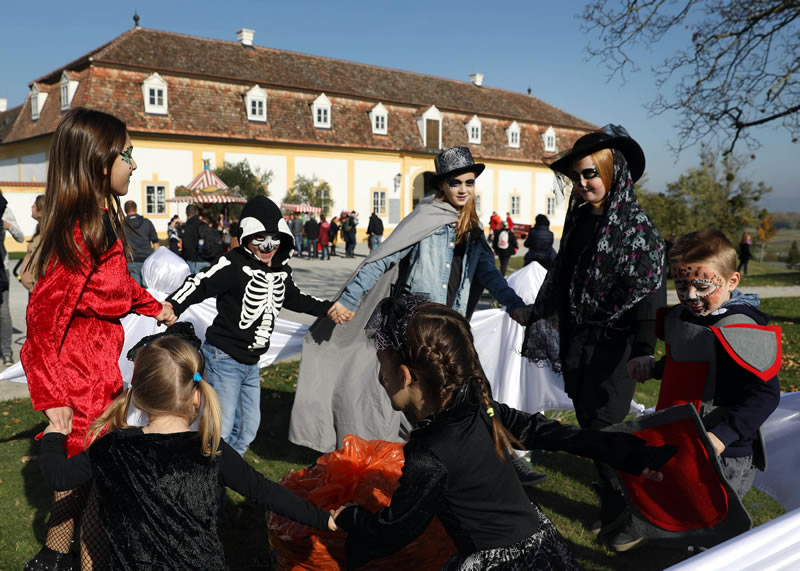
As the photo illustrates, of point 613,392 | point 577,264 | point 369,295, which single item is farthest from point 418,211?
point 613,392

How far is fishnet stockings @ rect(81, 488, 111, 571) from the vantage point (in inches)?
120

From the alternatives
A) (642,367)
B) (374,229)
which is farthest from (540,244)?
(374,229)

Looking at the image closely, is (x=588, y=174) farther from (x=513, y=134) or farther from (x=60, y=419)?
(x=513, y=134)

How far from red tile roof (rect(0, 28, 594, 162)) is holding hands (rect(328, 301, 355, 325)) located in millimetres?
28660

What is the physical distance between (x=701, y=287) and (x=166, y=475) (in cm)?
237

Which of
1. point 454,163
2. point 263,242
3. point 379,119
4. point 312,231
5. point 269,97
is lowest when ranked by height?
point 312,231

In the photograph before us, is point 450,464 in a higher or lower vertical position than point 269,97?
lower

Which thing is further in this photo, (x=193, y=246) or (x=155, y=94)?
(x=155, y=94)

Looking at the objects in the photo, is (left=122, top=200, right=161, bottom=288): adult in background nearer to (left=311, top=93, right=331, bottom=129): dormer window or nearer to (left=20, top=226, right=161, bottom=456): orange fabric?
(left=20, top=226, right=161, bottom=456): orange fabric

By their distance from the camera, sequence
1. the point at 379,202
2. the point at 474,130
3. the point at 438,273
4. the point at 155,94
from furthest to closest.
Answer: the point at 474,130 → the point at 379,202 → the point at 155,94 → the point at 438,273

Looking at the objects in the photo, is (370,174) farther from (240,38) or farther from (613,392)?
(613,392)

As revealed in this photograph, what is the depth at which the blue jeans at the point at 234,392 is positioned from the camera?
4.28 metres

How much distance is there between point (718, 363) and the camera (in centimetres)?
289

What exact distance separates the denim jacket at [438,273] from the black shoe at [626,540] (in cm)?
148
